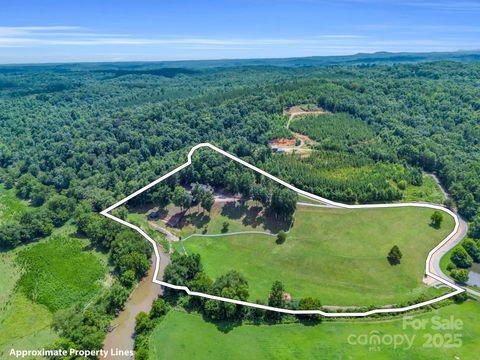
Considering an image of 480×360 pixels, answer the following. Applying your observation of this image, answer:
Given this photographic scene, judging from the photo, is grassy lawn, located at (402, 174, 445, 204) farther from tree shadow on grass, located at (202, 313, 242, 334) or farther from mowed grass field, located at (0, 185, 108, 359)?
mowed grass field, located at (0, 185, 108, 359)

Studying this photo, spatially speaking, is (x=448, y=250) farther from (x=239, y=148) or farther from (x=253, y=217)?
(x=239, y=148)

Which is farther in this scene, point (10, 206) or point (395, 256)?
point (10, 206)

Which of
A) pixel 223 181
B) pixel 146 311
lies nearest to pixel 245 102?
pixel 223 181

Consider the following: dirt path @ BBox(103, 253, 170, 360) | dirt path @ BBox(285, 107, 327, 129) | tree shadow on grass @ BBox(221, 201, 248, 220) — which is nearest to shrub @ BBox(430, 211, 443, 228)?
tree shadow on grass @ BBox(221, 201, 248, 220)

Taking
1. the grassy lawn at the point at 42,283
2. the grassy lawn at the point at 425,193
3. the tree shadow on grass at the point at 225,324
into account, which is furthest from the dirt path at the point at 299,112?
the tree shadow on grass at the point at 225,324

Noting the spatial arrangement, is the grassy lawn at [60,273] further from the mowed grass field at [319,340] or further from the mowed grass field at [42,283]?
the mowed grass field at [319,340]

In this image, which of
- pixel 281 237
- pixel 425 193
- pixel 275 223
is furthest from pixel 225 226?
pixel 425 193
